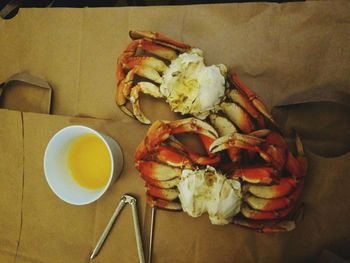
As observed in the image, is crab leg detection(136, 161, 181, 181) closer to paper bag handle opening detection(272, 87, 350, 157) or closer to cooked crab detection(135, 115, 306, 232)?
cooked crab detection(135, 115, 306, 232)

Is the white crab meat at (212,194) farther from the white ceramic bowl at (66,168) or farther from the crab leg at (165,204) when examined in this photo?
the white ceramic bowl at (66,168)

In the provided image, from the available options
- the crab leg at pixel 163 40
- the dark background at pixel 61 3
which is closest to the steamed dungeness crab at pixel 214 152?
the crab leg at pixel 163 40

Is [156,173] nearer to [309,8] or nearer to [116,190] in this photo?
[116,190]

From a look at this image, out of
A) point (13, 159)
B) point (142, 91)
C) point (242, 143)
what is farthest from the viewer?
point (13, 159)

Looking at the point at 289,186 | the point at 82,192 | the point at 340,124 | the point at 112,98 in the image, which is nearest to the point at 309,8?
the point at 340,124

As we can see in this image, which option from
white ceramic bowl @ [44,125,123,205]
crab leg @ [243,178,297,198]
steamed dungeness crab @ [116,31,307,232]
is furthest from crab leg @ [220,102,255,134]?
white ceramic bowl @ [44,125,123,205]

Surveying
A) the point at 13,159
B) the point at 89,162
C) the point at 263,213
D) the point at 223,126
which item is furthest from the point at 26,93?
the point at 263,213

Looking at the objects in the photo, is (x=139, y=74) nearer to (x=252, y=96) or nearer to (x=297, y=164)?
(x=252, y=96)
